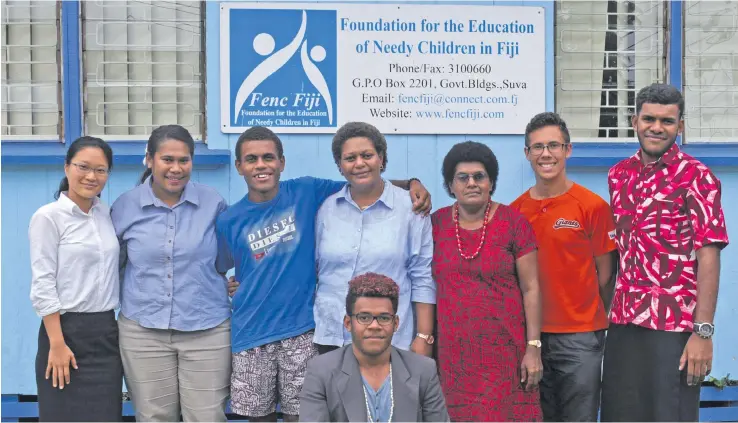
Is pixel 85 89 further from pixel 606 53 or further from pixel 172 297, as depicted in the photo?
pixel 606 53

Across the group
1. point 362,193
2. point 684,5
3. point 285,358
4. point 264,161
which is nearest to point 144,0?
point 264,161

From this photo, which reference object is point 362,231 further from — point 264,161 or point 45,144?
point 45,144

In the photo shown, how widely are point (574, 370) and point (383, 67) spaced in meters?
2.27

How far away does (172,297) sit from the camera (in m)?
3.60

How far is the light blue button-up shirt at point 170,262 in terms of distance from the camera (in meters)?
3.60

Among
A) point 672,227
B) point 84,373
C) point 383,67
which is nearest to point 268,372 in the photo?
point 84,373

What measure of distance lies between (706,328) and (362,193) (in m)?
1.52

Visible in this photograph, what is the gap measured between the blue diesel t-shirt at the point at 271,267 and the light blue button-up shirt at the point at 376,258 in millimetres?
80

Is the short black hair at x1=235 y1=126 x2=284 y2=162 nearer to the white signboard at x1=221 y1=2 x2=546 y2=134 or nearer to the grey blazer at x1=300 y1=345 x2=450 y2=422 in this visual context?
the grey blazer at x1=300 y1=345 x2=450 y2=422

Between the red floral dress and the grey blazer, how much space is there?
19cm

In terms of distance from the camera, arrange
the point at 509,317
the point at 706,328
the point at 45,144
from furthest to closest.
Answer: the point at 45,144, the point at 509,317, the point at 706,328

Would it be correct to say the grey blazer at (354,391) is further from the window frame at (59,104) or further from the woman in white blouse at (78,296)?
the window frame at (59,104)

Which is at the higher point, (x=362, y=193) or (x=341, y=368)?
(x=362, y=193)

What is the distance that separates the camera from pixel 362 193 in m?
3.59
